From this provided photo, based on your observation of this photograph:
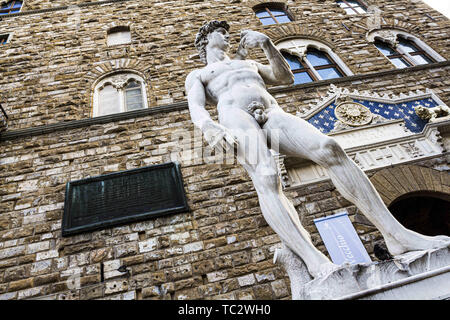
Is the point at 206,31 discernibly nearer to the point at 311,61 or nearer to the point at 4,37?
the point at 311,61

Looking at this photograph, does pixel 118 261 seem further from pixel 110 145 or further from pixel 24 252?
pixel 110 145

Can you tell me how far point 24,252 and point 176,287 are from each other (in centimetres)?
193

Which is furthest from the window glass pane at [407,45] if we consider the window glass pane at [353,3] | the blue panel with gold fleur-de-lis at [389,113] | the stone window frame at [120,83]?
the stone window frame at [120,83]

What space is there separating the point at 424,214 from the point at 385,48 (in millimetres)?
4139

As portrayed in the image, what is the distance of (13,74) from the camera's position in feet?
19.6

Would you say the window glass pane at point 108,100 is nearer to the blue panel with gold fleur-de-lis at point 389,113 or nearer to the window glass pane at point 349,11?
the blue panel with gold fleur-de-lis at point 389,113

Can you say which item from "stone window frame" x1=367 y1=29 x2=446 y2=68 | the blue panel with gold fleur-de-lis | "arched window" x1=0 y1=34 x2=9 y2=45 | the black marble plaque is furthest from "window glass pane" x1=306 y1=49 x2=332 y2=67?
"arched window" x1=0 y1=34 x2=9 y2=45

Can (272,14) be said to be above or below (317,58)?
above

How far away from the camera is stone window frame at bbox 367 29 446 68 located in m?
6.30

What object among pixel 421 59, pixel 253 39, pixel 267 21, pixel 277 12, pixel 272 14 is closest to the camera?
pixel 253 39

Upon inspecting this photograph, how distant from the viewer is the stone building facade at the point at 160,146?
334 centimetres

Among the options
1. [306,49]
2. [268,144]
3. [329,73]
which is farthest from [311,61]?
[268,144]

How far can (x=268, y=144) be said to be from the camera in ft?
7.34

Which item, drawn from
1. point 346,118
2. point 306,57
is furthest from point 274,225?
point 306,57
